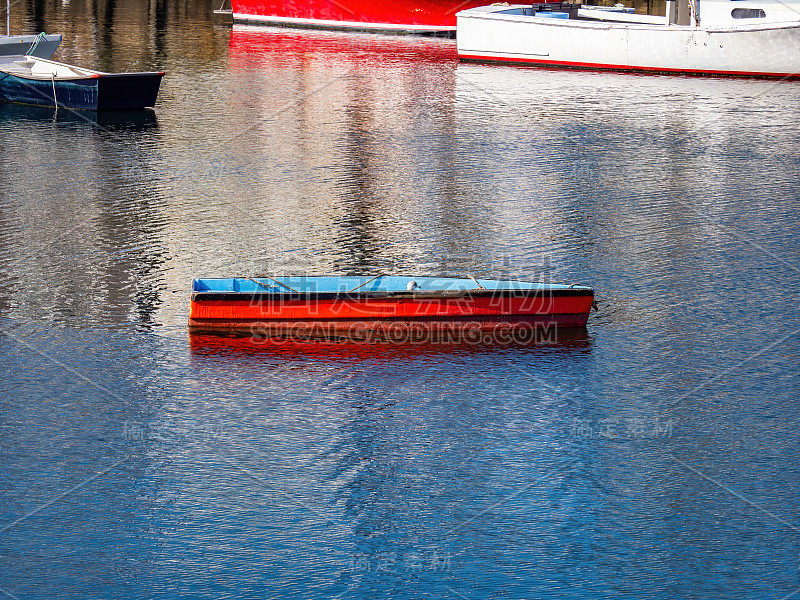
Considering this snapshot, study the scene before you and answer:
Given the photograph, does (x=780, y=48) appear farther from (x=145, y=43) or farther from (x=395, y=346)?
(x=395, y=346)

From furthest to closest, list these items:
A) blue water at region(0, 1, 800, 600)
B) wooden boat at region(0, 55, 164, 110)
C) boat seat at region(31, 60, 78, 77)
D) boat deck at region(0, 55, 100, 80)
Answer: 1. boat seat at region(31, 60, 78, 77)
2. boat deck at region(0, 55, 100, 80)
3. wooden boat at region(0, 55, 164, 110)
4. blue water at region(0, 1, 800, 600)

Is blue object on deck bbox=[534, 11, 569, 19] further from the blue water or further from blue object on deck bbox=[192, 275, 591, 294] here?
blue object on deck bbox=[192, 275, 591, 294]

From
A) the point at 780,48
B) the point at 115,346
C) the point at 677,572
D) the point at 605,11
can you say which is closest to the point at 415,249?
the point at 115,346

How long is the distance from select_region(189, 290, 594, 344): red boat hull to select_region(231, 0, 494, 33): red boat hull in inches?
2051

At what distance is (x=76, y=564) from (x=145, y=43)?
175ft

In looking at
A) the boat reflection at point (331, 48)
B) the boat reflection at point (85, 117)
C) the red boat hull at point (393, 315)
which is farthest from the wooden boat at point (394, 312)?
the boat reflection at point (331, 48)

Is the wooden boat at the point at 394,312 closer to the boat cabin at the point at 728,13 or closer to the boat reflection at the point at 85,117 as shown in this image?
the boat reflection at the point at 85,117

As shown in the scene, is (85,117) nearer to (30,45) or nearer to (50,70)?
(50,70)

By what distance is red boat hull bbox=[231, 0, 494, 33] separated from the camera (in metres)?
70.3

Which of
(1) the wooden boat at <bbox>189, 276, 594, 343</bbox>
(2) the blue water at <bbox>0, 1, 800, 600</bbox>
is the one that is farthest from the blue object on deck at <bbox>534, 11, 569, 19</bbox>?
(1) the wooden boat at <bbox>189, 276, 594, 343</bbox>

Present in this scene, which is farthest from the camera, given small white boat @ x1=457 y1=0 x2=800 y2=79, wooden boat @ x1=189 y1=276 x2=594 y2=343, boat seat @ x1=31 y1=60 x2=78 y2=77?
small white boat @ x1=457 y1=0 x2=800 y2=79

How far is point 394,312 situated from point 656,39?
Result: 38990 mm

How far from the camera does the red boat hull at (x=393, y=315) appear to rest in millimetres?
20531

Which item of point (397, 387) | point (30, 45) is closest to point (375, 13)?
point (30, 45)
